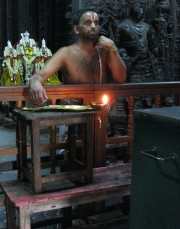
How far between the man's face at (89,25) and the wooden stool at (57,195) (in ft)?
4.13

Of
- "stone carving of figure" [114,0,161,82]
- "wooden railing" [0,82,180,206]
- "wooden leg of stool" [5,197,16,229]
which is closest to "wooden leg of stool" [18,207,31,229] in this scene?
"wooden leg of stool" [5,197,16,229]

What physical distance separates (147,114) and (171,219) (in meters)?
0.56

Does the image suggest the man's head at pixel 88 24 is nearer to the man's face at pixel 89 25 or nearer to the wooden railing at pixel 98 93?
the man's face at pixel 89 25

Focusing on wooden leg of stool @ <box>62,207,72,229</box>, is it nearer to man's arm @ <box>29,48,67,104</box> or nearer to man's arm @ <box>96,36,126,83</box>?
man's arm @ <box>29,48,67,104</box>

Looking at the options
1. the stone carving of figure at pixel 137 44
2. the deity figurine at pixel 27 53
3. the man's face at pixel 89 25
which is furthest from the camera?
the stone carving of figure at pixel 137 44

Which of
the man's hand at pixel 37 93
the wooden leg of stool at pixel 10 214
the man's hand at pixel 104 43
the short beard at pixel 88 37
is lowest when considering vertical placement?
the wooden leg of stool at pixel 10 214

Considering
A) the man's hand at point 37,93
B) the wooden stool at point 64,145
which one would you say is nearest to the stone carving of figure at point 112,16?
the man's hand at point 37,93

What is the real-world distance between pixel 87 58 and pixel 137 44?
14.8 ft

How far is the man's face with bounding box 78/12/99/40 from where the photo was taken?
10.4ft

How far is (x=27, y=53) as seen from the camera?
718cm

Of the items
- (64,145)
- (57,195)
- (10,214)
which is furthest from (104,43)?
(10,214)

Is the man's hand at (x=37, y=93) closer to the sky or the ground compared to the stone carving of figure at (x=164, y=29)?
closer to the ground

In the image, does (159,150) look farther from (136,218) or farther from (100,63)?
(100,63)

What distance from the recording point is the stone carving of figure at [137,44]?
295 inches
